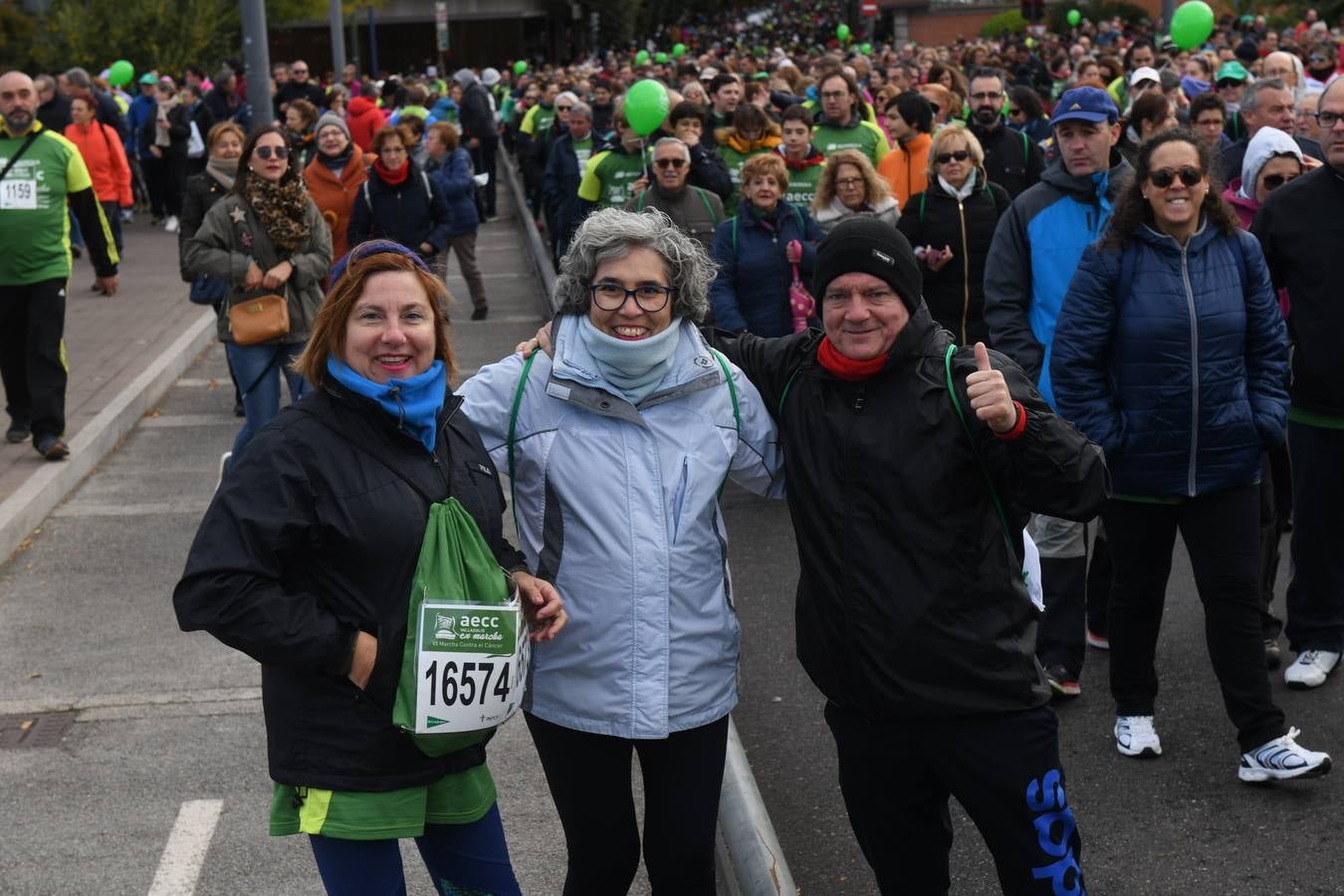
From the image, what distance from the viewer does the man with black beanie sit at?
3592 mm

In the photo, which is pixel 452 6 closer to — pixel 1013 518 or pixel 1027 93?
pixel 1027 93

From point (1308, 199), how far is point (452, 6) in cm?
7572

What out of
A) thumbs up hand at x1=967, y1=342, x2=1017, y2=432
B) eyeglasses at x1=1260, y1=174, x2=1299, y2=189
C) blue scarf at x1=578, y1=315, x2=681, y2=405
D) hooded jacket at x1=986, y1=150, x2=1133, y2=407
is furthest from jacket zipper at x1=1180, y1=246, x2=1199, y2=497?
eyeglasses at x1=1260, y1=174, x2=1299, y2=189

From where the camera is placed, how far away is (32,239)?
936 centimetres

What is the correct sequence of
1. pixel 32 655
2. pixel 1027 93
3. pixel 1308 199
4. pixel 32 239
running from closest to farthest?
pixel 1308 199, pixel 32 655, pixel 32 239, pixel 1027 93

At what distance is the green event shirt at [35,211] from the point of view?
30.6 ft

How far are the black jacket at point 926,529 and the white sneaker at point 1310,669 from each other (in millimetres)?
2815

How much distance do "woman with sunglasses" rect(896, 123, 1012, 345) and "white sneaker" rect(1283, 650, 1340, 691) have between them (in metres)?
2.62

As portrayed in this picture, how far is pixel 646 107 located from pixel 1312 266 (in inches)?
270

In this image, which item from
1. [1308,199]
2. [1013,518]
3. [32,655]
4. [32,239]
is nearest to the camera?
[1013,518]

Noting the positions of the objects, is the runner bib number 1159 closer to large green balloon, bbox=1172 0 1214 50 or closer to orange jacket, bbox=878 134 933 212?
orange jacket, bbox=878 134 933 212

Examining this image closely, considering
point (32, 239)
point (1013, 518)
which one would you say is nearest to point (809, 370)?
point (1013, 518)

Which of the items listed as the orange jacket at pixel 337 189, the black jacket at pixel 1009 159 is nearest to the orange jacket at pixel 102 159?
the orange jacket at pixel 337 189

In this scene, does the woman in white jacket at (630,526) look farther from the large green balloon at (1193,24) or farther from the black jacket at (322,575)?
the large green balloon at (1193,24)
